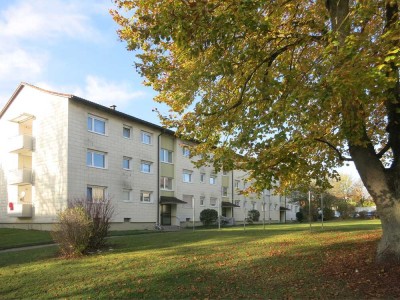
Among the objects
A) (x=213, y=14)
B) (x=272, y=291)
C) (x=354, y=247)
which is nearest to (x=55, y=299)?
(x=272, y=291)

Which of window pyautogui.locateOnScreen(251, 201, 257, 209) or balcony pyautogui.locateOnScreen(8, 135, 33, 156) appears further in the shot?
window pyautogui.locateOnScreen(251, 201, 257, 209)

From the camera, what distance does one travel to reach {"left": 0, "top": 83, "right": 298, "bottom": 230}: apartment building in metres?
28.2

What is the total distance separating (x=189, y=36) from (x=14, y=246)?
611 inches

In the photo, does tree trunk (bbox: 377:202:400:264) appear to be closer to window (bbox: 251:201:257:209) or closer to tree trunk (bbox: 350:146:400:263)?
tree trunk (bbox: 350:146:400:263)

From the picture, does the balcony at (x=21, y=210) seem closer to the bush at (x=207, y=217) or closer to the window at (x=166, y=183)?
the window at (x=166, y=183)

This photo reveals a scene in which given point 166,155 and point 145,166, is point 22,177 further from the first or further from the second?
point 166,155

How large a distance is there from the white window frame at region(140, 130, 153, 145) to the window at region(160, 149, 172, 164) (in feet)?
6.61

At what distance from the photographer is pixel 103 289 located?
27.6 ft

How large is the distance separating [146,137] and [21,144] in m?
10.1

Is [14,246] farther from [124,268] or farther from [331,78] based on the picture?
[331,78]

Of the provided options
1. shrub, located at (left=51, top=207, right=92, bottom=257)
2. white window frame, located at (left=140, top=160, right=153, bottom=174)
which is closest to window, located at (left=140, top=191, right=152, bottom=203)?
white window frame, located at (left=140, top=160, right=153, bottom=174)

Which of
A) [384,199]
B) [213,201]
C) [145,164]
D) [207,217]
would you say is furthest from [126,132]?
[384,199]

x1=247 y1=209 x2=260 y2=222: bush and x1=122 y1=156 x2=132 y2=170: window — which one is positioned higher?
x1=122 y1=156 x2=132 y2=170: window

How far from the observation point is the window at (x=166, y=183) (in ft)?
123
